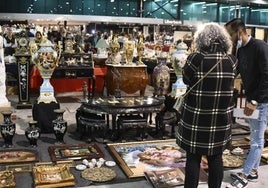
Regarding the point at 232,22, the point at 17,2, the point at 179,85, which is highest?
the point at 17,2

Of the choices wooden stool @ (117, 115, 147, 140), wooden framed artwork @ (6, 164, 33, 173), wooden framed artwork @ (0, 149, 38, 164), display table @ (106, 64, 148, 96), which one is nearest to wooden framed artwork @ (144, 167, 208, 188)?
wooden stool @ (117, 115, 147, 140)

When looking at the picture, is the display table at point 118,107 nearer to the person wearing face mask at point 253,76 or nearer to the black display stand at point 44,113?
the black display stand at point 44,113

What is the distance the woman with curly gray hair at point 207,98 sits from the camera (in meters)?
2.53

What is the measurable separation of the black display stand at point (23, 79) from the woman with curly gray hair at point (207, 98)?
174 inches

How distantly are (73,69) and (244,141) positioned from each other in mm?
3265

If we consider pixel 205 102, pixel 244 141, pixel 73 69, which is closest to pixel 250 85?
pixel 205 102

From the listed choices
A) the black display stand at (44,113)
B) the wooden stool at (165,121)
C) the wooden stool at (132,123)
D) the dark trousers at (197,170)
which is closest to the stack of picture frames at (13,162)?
the black display stand at (44,113)

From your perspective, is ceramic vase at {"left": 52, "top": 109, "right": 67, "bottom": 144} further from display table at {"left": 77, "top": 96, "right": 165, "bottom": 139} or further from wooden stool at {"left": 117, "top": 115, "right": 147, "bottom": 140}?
wooden stool at {"left": 117, "top": 115, "right": 147, "bottom": 140}

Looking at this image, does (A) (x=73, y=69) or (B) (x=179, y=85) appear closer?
(B) (x=179, y=85)

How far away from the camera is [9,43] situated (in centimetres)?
849

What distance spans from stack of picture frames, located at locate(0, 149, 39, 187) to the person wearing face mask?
1995 mm

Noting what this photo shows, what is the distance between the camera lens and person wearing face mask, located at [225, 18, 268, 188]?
3.03 m

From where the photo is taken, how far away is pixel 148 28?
13453 mm

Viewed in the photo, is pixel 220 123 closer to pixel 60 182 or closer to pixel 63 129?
pixel 60 182
